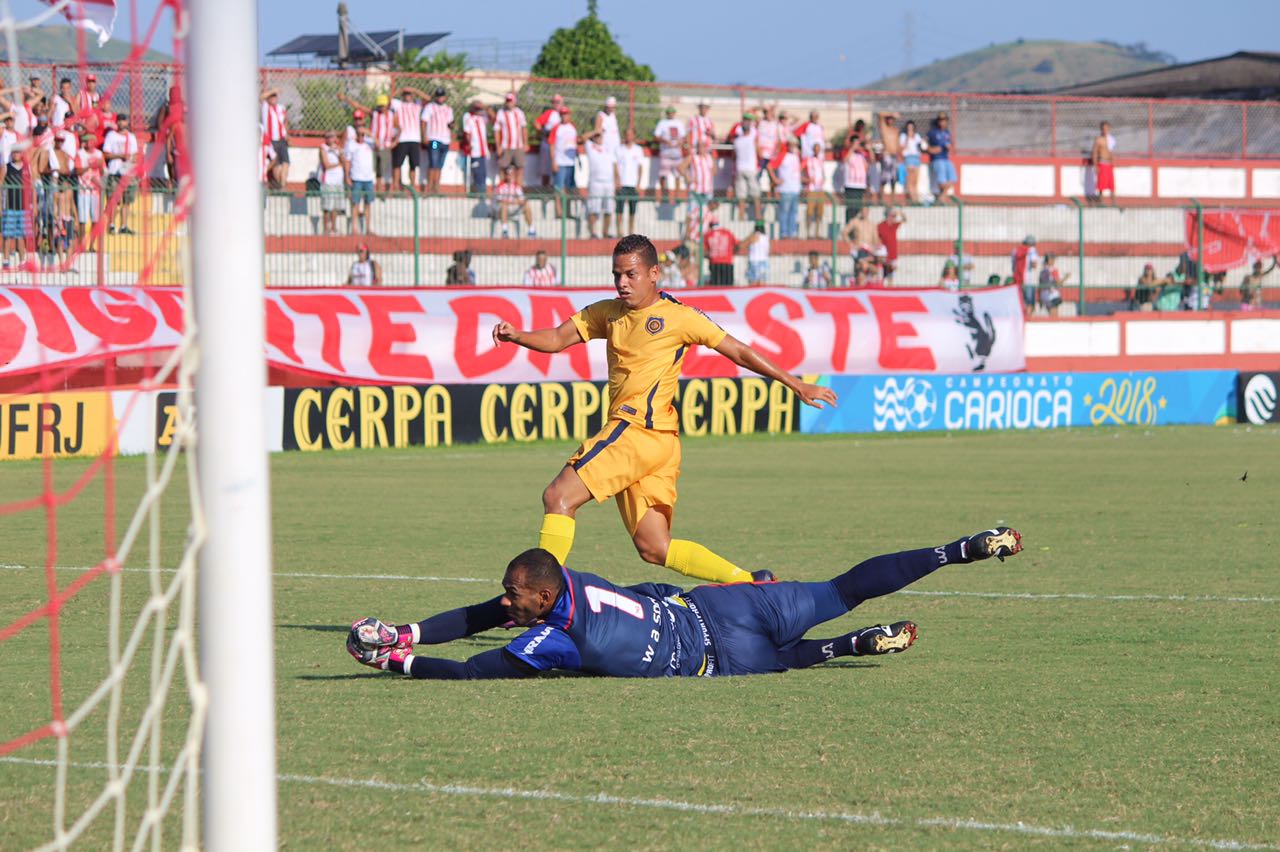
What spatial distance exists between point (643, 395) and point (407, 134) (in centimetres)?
2023

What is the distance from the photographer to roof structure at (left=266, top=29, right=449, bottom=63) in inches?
2422

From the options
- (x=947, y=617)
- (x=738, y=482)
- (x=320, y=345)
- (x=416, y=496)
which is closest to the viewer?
(x=947, y=617)

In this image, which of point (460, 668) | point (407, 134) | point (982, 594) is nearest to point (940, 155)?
point (407, 134)

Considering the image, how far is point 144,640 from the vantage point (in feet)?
28.9

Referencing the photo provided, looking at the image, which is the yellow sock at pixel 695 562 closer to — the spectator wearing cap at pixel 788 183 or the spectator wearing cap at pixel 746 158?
the spectator wearing cap at pixel 788 183

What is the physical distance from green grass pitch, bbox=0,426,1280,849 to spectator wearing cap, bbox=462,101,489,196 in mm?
15433

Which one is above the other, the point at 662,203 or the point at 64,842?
the point at 662,203

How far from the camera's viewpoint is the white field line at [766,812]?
5.09 m

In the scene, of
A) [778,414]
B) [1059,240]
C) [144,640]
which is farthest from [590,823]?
[1059,240]

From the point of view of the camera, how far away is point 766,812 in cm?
538

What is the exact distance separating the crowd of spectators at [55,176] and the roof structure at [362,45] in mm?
37508

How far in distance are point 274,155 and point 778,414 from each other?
27.3 feet

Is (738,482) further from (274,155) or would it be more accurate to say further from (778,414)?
(274,155)

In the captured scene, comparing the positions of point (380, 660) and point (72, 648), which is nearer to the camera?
point (380, 660)
